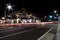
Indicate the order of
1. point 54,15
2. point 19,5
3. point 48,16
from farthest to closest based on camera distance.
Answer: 1. point 54,15
2. point 48,16
3. point 19,5

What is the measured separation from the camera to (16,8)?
3821 inches

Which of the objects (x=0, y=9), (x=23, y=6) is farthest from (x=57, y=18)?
(x=0, y=9)

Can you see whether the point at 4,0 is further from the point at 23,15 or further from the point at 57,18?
the point at 57,18

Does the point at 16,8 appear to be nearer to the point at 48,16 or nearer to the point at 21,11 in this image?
the point at 21,11

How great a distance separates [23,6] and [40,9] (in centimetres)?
2449

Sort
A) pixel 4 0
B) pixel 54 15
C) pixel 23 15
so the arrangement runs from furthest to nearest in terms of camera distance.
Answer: pixel 54 15 → pixel 23 15 → pixel 4 0

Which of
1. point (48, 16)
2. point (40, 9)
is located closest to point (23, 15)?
point (40, 9)

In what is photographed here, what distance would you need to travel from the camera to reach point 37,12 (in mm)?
129625

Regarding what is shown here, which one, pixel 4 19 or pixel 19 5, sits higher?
pixel 19 5

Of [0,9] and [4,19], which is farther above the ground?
[0,9]

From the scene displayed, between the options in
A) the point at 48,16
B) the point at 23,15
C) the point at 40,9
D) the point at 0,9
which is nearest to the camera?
the point at 0,9

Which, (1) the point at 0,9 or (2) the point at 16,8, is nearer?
(1) the point at 0,9

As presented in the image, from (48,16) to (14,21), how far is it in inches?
3371

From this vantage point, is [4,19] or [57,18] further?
[57,18]
